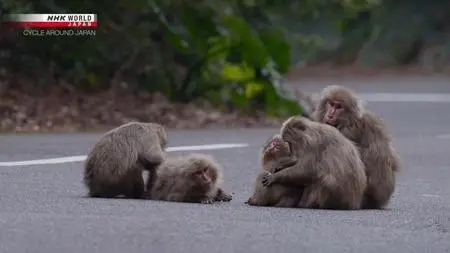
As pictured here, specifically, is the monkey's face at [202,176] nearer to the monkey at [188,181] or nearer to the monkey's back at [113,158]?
the monkey at [188,181]

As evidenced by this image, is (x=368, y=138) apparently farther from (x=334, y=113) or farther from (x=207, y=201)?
(x=207, y=201)

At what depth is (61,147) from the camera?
1727cm

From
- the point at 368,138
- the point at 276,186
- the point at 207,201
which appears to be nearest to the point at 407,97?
the point at 368,138

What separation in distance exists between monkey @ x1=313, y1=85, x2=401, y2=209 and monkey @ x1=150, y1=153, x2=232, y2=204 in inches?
38.2

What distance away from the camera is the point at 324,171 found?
11492 mm

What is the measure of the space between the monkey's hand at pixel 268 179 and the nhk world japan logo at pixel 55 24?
9.82 metres

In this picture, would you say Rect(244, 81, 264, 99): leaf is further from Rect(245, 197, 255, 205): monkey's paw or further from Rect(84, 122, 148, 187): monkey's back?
Rect(245, 197, 255, 205): monkey's paw

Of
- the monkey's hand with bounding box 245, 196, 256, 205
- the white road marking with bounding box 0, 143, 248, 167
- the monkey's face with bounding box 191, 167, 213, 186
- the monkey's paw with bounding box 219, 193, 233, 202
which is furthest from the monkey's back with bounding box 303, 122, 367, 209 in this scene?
the white road marking with bounding box 0, 143, 248, 167

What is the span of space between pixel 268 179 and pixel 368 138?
0.88 meters

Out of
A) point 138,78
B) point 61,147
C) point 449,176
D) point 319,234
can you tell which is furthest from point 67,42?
point 319,234

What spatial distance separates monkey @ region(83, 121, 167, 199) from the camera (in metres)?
12.1

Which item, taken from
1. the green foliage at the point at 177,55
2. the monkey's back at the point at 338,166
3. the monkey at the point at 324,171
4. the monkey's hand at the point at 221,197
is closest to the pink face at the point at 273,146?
the monkey at the point at 324,171

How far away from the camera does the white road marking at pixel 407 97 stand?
93.5ft

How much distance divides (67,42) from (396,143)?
4.77 m
